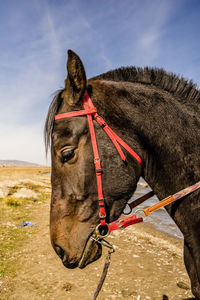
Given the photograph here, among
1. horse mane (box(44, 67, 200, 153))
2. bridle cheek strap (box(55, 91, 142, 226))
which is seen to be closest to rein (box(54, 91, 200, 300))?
bridle cheek strap (box(55, 91, 142, 226))

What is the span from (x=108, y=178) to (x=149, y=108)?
84 cm

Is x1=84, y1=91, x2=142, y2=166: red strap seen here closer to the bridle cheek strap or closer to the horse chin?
the bridle cheek strap

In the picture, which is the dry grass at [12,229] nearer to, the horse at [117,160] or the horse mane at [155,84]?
the horse at [117,160]

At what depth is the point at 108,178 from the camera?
1.96 metres

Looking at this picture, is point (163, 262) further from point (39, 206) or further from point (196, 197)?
point (39, 206)

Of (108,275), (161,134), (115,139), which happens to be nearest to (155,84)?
(161,134)

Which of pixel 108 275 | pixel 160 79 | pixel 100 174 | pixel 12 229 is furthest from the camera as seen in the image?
pixel 12 229

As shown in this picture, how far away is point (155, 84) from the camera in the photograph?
2.23 meters

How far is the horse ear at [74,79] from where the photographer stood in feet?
6.21

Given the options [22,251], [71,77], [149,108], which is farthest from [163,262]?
[71,77]

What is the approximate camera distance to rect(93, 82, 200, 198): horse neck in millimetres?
1955

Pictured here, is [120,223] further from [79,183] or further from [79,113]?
[79,113]

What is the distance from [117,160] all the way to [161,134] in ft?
1.70

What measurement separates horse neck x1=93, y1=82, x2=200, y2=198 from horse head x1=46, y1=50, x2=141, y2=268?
7.1 inches
